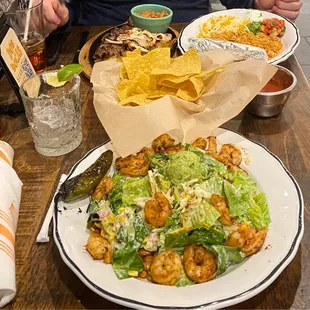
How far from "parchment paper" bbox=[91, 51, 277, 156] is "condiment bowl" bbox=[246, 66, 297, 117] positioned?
0.24 ft

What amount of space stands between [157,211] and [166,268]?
15 cm

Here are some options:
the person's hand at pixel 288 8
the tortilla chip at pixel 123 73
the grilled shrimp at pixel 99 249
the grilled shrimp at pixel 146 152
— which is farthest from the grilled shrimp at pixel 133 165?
the person's hand at pixel 288 8

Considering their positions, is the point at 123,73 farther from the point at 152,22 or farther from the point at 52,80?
the point at 152,22

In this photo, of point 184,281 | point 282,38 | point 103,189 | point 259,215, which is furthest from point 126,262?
point 282,38

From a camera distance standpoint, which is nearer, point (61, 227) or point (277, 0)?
point (61, 227)

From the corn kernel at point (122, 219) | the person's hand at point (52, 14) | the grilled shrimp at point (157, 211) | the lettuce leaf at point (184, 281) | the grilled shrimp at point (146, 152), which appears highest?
the person's hand at point (52, 14)

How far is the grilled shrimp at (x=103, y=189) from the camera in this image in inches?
47.1

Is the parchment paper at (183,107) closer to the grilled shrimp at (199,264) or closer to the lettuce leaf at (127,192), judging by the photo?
the lettuce leaf at (127,192)

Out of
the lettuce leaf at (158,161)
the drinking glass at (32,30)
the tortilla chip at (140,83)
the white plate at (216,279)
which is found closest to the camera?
the white plate at (216,279)

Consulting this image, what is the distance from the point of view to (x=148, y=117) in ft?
4.62

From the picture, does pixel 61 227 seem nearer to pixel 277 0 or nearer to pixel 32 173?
pixel 32 173

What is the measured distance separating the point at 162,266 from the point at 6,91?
118cm

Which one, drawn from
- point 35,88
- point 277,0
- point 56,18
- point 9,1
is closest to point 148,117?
point 35,88

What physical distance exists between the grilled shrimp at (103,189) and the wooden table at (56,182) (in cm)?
17
